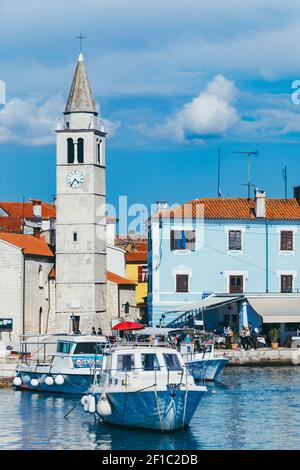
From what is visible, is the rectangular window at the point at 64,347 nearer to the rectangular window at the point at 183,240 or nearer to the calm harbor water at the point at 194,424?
the calm harbor water at the point at 194,424

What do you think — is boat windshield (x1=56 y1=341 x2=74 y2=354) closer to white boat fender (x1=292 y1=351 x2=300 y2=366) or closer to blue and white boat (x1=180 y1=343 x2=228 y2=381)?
blue and white boat (x1=180 y1=343 x2=228 y2=381)

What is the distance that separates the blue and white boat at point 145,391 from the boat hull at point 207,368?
11.4 metres

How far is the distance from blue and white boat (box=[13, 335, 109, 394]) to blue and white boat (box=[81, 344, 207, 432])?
8.61 m

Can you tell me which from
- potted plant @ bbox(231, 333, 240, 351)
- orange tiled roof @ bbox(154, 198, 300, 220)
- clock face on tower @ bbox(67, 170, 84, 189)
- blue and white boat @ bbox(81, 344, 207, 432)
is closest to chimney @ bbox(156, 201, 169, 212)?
orange tiled roof @ bbox(154, 198, 300, 220)

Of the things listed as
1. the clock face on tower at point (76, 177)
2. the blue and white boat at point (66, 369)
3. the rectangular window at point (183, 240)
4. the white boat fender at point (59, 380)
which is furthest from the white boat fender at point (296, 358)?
the clock face on tower at point (76, 177)

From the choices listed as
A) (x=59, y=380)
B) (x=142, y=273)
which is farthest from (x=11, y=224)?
(x=59, y=380)

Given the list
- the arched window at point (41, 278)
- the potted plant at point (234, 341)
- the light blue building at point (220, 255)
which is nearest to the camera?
the potted plant at point (234, 341)

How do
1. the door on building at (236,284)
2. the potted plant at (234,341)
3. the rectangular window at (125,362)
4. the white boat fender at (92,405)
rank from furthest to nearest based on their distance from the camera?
the door on building at (236,284)
the potted plant at (234,341)
the rectangular window at (125,362)
the white boat fender at (92,405)

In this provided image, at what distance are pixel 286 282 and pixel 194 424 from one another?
30.8 meters

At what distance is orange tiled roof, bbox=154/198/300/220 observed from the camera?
69.0 metres

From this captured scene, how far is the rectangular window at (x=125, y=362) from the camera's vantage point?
39844 mm

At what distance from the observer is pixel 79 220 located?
76625mm

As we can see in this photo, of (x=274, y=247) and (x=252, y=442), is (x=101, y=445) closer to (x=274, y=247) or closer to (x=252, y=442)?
(x=252, y=442)
